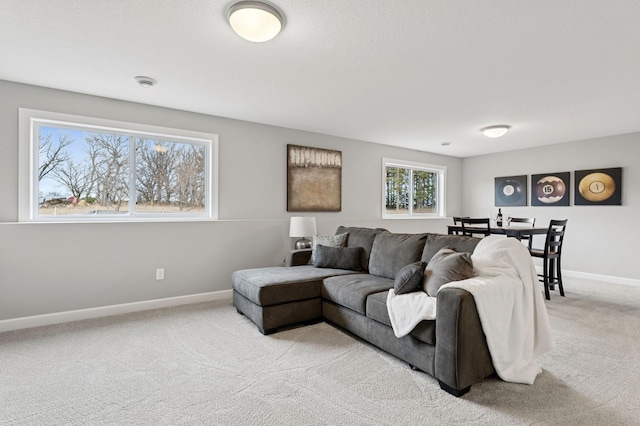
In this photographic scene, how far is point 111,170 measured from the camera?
12.1 feet

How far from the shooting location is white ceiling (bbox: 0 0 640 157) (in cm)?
203

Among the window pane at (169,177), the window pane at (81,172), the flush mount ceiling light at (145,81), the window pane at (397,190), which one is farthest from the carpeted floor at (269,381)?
the window pane at (397,190)

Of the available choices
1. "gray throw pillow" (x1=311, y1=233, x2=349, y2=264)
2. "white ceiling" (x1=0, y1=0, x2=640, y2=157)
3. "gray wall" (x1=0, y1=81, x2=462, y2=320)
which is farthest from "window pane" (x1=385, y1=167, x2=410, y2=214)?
"gray throw pillow" (x1=311, y1=233, x2=349, y2=264)

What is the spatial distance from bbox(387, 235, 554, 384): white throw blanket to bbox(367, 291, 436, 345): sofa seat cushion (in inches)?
2.0

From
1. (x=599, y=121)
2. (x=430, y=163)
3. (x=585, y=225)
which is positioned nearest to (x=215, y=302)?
(x=430, y=163)

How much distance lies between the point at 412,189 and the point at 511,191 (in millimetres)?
1888

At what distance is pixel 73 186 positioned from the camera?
351cm

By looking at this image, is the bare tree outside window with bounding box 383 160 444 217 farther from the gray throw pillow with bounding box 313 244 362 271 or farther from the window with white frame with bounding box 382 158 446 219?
the gray throw pillow with bounding box 313 244 362 271

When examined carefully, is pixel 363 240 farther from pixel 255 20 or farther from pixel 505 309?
pixel 255 20

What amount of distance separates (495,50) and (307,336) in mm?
2779

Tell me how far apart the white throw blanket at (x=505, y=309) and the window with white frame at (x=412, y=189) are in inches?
143

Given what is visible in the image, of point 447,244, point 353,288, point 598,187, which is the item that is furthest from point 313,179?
point 598,187

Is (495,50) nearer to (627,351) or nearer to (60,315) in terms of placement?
(627,351)

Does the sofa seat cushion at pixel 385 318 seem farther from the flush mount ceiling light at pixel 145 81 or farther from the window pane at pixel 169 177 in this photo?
the flush mount ceiling light at pixel 145 81
